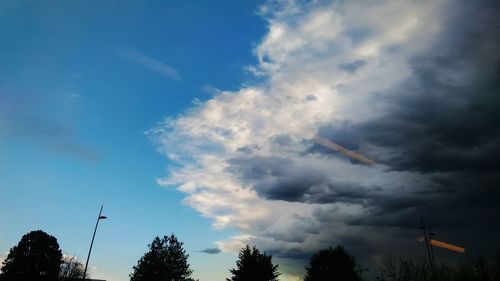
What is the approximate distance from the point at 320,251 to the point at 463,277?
4752 centimetres

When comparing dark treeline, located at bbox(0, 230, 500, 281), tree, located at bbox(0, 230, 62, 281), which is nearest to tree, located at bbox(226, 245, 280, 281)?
dark treeline, located at bbox(0, 230, 500, 281)

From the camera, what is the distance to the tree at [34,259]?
51438 mm

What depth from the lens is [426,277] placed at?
23.1 metres

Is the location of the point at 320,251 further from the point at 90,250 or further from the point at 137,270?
the point at 90,250

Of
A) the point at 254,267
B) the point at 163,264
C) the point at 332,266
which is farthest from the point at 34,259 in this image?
the point at 332,266

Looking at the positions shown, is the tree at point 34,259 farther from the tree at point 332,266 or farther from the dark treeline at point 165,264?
the tree at point 332,266

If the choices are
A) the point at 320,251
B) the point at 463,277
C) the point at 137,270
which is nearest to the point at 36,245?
the point at 137,270

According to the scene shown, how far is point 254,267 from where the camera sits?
4766 centimetres

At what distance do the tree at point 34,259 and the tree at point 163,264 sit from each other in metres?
13.4

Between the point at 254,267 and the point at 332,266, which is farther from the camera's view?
the point at 332,266

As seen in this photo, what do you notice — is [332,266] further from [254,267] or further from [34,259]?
[34,259]

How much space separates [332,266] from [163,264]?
30825mm

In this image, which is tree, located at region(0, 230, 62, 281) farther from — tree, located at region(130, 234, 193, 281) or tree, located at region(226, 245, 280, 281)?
tree, located at region(226, 245, 280, 281)

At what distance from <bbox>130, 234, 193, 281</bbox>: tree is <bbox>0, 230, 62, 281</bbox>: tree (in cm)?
1340
